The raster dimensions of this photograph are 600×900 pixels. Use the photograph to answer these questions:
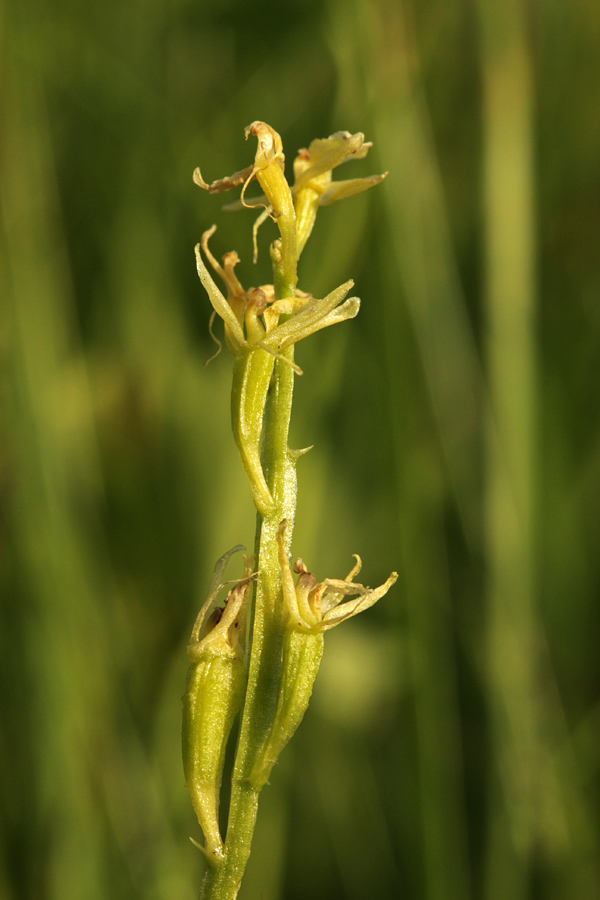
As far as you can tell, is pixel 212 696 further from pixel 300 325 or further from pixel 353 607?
pixel 300 325

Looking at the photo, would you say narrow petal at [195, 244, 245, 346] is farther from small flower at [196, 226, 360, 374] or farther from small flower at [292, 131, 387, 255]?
small flower at [292, 131, 387, 255]

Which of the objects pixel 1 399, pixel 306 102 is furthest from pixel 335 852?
pixel 306 102

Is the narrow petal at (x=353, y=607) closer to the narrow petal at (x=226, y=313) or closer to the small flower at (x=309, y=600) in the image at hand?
the small flower at (x=309, y=600)

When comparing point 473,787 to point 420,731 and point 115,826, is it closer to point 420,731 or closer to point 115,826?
point 420,731

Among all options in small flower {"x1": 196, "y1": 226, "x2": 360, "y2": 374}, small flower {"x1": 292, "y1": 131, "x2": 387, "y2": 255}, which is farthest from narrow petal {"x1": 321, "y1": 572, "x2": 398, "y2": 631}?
small flower {"x1": 292, "y1": 131, "x2": 387, "y2": 255}

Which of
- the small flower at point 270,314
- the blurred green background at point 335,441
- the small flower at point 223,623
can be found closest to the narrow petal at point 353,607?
the small flower at point 223,623

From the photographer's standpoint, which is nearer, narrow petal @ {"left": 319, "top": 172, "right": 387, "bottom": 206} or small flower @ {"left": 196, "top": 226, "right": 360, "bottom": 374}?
small flower @ {"left": 196, "top": 226, "right": 360, "bottom": 374}

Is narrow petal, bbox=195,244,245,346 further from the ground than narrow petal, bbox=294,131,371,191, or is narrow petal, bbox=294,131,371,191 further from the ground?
narrow petal, bbox=294,131,371,191
